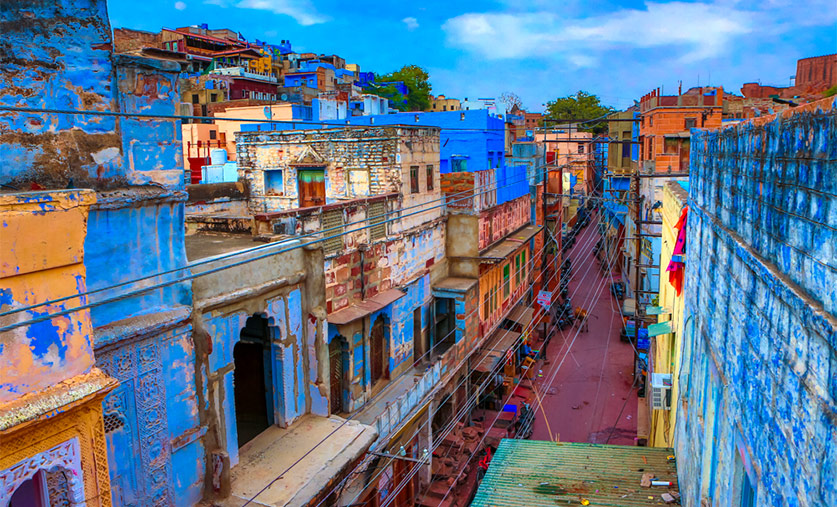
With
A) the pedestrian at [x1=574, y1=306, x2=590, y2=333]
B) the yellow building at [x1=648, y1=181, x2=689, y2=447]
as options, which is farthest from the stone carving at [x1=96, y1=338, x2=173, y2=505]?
the pedestrian at [x1=574, y1=306, x2=590, y2=333]

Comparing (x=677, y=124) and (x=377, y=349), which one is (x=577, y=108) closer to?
(x=677, y=124)

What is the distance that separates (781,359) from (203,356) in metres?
7.77

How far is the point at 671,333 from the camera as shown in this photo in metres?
14.4

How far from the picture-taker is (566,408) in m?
22.6

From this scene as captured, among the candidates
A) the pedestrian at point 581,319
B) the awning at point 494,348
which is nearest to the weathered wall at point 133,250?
the awning at point 494,348

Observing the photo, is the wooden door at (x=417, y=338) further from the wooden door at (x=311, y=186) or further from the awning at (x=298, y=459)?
the awning at (x=298, y=459)

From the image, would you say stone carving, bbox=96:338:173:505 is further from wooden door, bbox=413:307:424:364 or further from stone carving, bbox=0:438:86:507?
wooden door, bbox=413:307:424:364

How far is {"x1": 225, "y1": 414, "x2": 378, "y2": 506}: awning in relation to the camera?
10.0 metres

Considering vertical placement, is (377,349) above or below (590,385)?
above

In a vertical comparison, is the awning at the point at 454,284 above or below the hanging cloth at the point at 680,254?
below

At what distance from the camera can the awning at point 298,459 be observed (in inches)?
394

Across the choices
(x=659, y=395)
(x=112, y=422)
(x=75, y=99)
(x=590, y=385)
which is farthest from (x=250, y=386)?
(x=590, y=385)

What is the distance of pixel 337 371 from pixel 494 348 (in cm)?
959

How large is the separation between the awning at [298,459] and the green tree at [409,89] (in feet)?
163
